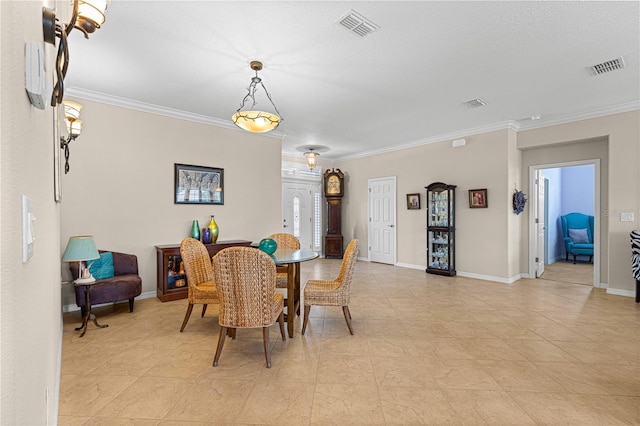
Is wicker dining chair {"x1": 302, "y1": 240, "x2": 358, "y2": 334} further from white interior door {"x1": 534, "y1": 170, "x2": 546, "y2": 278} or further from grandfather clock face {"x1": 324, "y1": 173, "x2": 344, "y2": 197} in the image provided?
grandfather clock face {"x1": 324, "y1": 173, "x2": 344, "y2": 197}

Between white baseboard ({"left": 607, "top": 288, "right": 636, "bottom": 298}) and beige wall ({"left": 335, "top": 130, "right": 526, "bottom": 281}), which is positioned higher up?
beige wall ({"left": 335, "top": 130, "right": 526, "bottom": 281})

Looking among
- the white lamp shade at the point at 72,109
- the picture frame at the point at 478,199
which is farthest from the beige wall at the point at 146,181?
the picture frame at the point at 478,199

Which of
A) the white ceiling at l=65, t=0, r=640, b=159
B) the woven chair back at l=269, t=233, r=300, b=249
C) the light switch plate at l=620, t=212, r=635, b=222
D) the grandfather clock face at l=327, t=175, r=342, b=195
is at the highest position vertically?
the white ceiling at l=65, t=0, r=640, b=159

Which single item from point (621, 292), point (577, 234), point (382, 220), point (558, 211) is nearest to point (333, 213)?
point (382, 220)

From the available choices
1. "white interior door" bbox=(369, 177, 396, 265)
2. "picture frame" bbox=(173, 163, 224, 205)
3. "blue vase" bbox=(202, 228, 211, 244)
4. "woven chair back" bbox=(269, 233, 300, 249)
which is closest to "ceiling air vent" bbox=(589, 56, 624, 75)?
"woven chair back" bbox=(269, 233, 300, 249)

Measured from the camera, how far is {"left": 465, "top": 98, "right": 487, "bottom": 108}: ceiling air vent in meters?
4.39

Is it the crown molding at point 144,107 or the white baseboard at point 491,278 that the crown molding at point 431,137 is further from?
the white baseboard at point 491,278

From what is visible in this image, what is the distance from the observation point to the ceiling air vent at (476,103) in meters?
4.39

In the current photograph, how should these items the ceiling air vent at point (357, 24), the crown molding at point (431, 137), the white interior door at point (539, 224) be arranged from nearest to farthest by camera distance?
the ceiling air vent at point (357, 24) < the crown molding at point (431, 137) < the white interior door at point (539, 224)

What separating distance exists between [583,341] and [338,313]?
7.98ft

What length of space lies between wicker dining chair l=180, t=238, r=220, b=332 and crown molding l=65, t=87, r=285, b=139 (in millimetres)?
2343

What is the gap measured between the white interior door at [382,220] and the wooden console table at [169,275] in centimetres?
456

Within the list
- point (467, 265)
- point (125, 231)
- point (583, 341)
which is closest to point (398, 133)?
point (467, 265)

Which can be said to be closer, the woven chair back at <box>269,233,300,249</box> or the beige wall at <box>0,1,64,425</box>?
the beige wall at <box>0,1,64,425</box>
